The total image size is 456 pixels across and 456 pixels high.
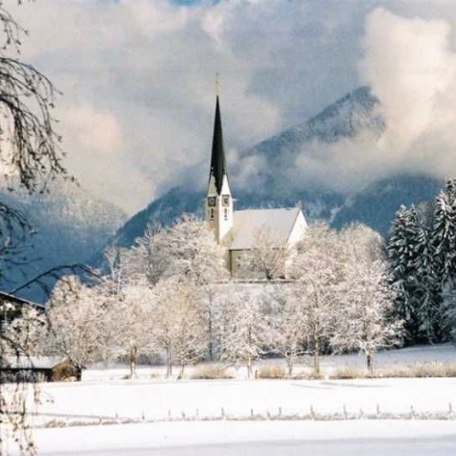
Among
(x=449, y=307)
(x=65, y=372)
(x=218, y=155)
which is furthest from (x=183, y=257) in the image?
(x=449, y=307)

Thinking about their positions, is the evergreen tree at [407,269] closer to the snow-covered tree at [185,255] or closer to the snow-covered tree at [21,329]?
the snow-covered tree at [185,255]

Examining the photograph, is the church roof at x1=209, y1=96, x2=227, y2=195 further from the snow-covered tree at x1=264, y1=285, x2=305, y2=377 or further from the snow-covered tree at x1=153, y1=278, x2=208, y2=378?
the snow-covered tree at x1=153, y1=278, x2=208, y2=378

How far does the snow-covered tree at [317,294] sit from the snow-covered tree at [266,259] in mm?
12752

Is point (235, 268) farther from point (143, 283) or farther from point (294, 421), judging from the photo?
point (294, 421)

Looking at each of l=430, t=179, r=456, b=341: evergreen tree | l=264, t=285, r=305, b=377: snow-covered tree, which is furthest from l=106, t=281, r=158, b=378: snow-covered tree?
l=430, t=179, r=456, b=341: evergreen tree

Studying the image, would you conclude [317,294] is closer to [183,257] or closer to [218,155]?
[183,257]

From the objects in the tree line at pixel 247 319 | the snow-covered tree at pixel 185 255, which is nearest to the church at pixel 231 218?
the snow-covered tree at pixel 185 255

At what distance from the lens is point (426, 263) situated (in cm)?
6700

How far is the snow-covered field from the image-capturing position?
1068 inches

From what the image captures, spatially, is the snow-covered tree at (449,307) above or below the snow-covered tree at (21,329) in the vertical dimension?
above

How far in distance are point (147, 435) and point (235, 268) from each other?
73.4 metres

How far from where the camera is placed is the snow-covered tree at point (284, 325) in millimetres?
62688

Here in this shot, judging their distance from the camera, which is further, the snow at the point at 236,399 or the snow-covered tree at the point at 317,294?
the snow-covered tree at the point at 317,294

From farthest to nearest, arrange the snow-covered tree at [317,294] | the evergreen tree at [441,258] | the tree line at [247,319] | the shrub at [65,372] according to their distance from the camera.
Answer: the evergreen tree at [441,258] < the snow-covered tree at [317,294] < the tree line at [247,319] < the shrub at [65,372]
